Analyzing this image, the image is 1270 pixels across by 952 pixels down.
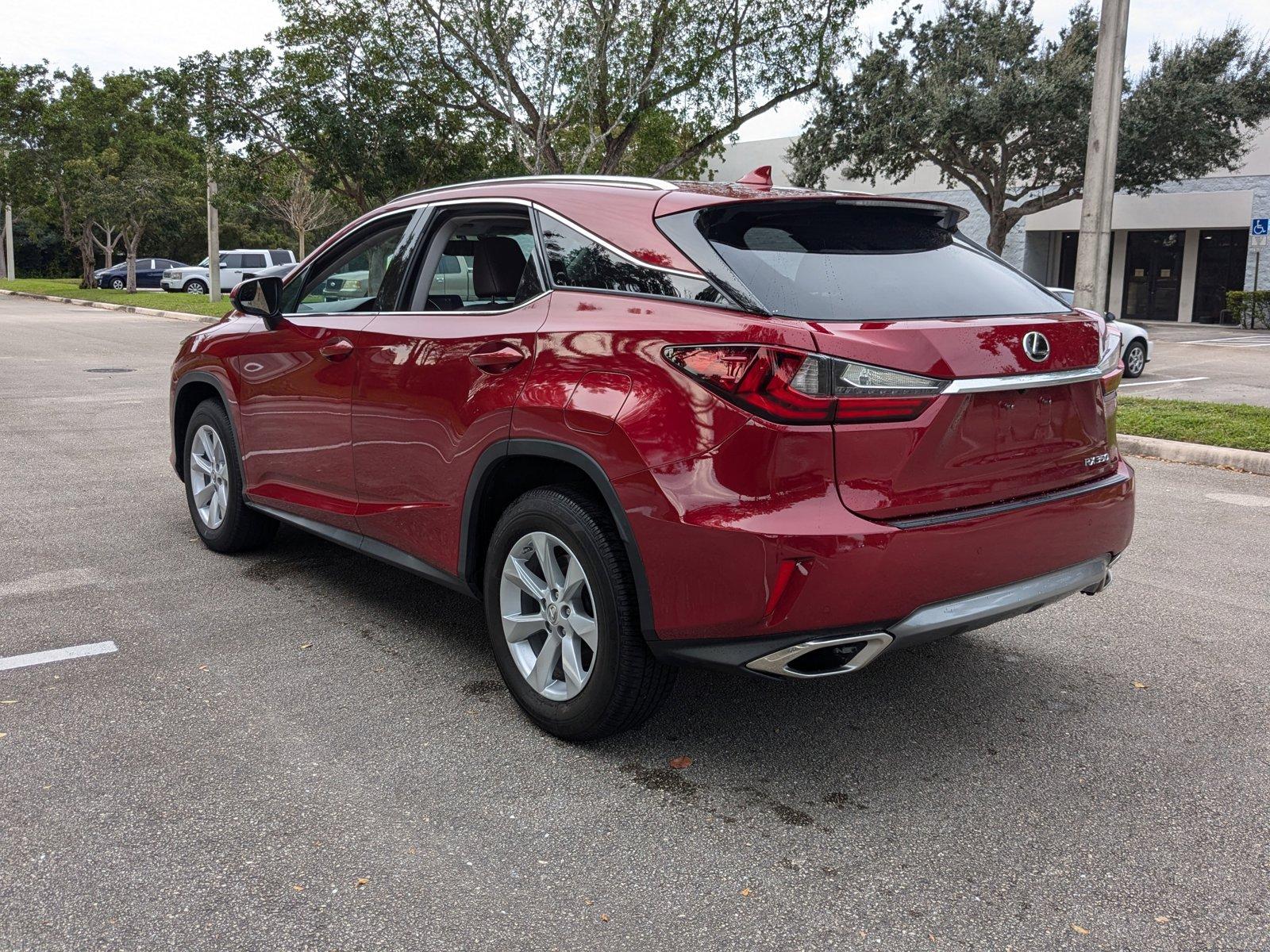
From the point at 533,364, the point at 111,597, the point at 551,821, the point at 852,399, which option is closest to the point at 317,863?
the point at 551,821

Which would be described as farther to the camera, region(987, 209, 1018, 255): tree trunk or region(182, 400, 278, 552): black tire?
region(987, 209, 1018, 255): tree trunk

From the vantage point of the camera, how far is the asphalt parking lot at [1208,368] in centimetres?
1355

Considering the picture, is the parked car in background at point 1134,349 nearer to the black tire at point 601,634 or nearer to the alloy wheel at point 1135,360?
the alloy wheel at point 1135,360

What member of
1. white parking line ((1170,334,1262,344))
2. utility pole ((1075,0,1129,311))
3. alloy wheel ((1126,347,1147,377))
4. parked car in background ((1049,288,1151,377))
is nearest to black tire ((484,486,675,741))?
utility pole ((1075,0,1129,311))

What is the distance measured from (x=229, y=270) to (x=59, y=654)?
38.8 meters

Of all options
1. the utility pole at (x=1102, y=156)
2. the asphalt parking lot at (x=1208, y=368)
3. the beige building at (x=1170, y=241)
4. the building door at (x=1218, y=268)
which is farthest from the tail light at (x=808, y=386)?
the building door at (x=1218, y=268)

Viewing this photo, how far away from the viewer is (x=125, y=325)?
25562 mm

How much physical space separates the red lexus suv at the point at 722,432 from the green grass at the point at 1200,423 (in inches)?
222

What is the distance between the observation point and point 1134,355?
15.0 metres

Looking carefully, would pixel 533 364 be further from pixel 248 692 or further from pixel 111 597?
pixel 111 597

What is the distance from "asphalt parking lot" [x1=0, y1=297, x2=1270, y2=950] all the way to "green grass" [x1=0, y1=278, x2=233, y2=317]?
21.7 metres

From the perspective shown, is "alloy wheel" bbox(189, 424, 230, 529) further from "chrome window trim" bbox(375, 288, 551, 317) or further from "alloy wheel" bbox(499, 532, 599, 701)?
"alloy wheel" bbox(499, 532, 599, 701)

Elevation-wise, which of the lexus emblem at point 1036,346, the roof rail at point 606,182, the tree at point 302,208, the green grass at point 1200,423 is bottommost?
the green grass at point 1200,423

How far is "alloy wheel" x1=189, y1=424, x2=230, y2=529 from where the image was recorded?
567 centimetres
